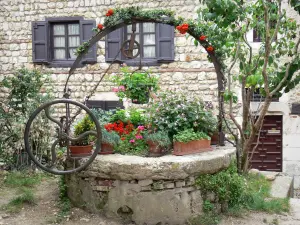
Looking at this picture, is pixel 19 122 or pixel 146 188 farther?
pixel 19 122

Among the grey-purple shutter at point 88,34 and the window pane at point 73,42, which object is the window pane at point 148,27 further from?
the window pane at point 73,42

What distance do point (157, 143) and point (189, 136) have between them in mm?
403

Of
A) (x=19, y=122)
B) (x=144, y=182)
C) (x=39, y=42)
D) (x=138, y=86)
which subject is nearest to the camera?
(x=144, y=182)

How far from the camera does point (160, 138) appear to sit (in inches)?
197

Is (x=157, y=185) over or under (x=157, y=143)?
under

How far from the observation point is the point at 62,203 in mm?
5324

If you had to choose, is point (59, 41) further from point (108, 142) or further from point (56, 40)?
point (108, 142)

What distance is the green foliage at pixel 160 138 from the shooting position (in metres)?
4.96

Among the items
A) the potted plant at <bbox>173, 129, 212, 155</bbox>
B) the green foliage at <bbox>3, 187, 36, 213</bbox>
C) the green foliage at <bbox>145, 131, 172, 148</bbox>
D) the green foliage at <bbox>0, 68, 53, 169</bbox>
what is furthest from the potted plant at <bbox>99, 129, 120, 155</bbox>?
the green foliage at <bbox>0, 68, 53, 169</bbox>

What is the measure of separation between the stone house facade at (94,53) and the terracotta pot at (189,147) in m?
4.64

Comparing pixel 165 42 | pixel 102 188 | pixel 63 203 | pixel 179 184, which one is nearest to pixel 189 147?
pixel 179 184

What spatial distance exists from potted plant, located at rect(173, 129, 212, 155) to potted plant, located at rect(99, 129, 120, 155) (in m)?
0.74

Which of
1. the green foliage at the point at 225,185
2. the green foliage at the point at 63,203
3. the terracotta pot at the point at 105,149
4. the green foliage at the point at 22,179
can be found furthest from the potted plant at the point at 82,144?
the green foliage at the point at 22,179

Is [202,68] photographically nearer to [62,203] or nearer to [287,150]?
[287,150]
